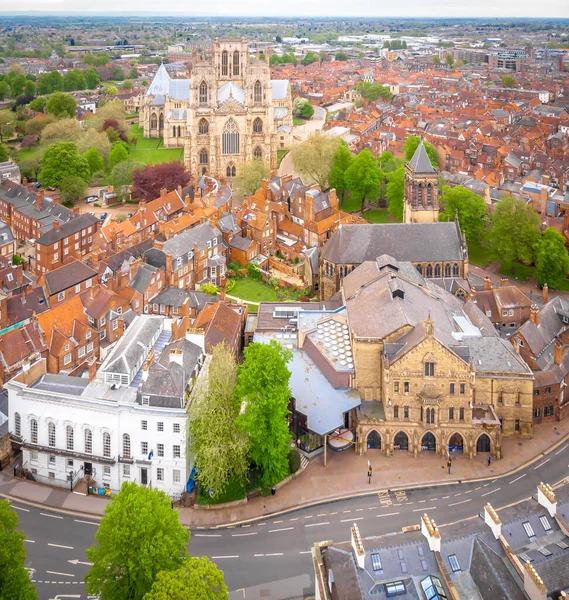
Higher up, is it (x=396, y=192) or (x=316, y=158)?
(x=316, y=158)

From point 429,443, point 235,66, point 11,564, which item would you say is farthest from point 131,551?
point 235,66

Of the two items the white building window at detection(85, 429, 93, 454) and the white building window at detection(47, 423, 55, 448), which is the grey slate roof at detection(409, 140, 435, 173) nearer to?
the white building window at detection(85, 429, 93, 454)

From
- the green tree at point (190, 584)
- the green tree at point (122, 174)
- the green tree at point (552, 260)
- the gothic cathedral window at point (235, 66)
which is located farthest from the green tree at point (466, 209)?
the green tree at point (190, 584)

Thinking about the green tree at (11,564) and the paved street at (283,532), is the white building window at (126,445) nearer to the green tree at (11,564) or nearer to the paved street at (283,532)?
the paved street at (283,532)

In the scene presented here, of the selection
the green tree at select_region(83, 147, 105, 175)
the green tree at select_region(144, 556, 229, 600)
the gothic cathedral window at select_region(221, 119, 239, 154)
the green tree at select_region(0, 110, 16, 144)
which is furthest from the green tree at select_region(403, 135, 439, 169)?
the green tree at select_region(144, 556, 229, 600)

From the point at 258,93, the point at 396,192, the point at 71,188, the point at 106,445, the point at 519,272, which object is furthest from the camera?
the point at 258,93

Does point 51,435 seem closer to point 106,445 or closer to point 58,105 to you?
point 106,445

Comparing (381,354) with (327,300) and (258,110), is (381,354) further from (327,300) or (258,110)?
A: (258,110)
